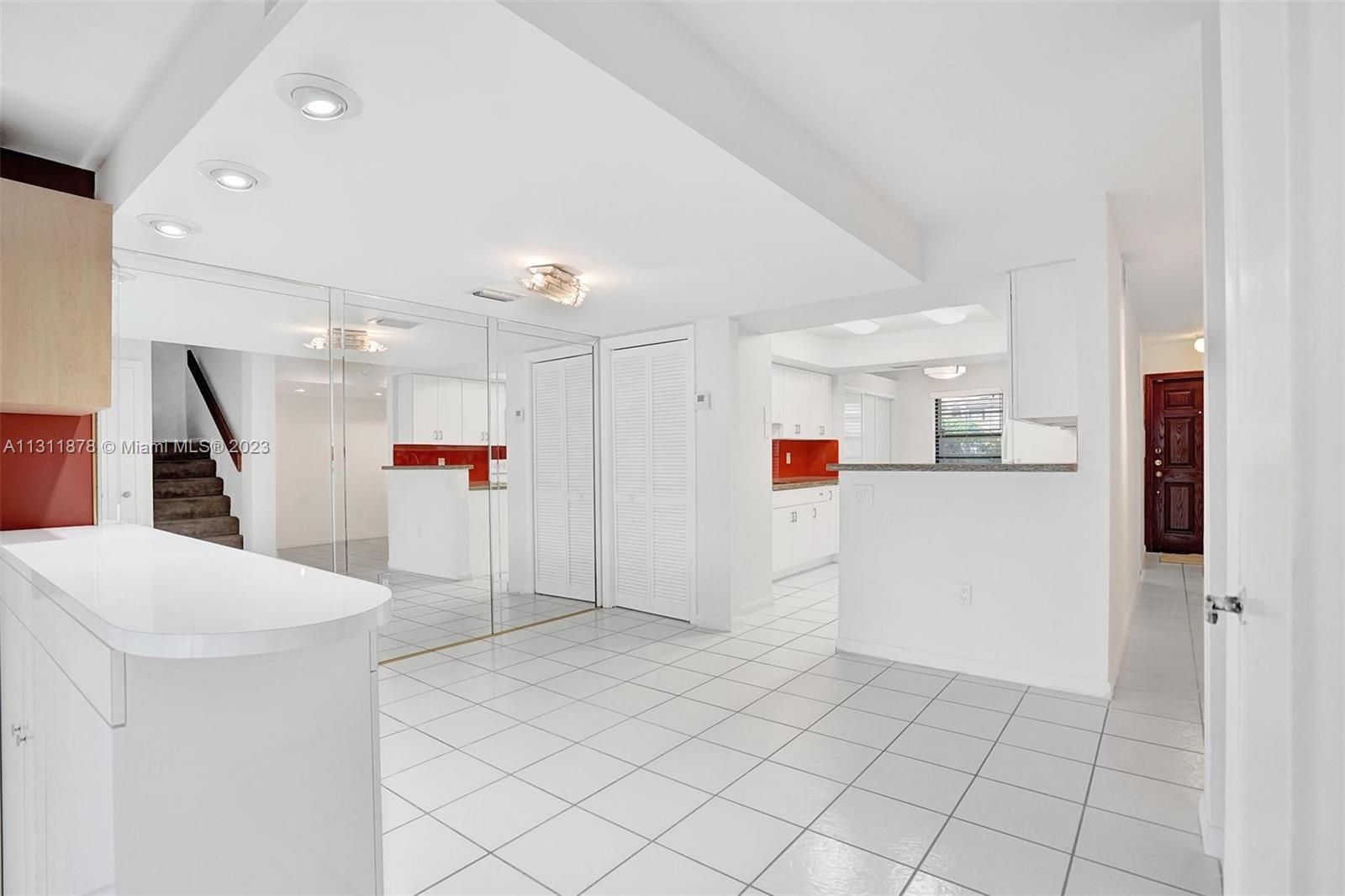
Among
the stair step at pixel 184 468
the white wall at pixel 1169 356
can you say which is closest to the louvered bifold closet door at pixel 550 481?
the stair step at pixel 184 468

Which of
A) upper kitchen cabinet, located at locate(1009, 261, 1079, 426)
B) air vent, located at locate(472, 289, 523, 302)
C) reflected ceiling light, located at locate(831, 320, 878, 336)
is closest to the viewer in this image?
upper kitchen cabinet, located at locate(1009, 261, 1079, 426)

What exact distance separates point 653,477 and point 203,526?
293 cm

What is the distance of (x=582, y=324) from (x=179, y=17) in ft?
10.6

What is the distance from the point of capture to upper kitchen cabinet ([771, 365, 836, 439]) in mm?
6926

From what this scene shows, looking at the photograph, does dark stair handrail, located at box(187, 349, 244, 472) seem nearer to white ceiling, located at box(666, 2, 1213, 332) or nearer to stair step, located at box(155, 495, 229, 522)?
stair step, located at box(155, 495, 229, 522)

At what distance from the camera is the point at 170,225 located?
280cm

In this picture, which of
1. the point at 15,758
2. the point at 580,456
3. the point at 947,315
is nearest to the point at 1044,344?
the point at 947,315

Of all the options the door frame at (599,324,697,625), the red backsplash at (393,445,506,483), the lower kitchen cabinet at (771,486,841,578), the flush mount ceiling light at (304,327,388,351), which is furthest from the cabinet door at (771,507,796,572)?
the flush mount ceiling light at (304,327,388,351)

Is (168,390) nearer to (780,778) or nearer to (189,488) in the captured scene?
(189,488)

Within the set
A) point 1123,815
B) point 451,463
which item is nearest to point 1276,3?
point 1123,815

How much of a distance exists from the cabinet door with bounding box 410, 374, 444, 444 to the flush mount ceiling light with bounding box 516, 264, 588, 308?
1155mm

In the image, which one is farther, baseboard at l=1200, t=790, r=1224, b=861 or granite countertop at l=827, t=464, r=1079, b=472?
granite countertop at l=827, t=464, r=1079, b=472

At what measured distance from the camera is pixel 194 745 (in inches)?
47.8

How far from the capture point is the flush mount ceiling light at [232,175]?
221 centimetres
